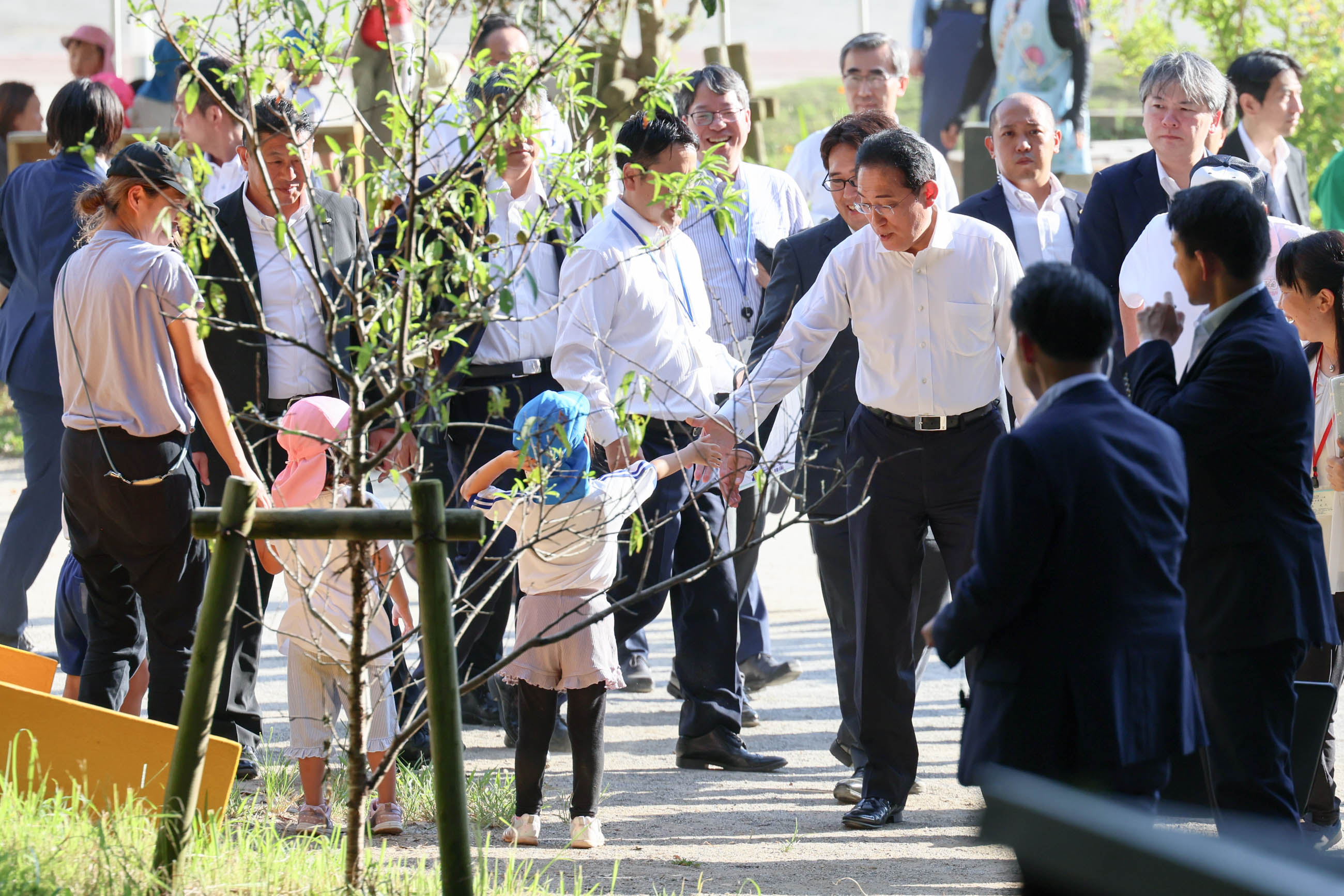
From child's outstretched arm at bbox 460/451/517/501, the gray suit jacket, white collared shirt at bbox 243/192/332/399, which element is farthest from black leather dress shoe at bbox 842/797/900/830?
the gray suit jacket

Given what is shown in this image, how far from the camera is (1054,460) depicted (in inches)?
126

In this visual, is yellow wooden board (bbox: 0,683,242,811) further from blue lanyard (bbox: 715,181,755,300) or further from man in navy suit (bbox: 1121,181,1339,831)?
blue lanyard (bbox: 715,181,755,300)

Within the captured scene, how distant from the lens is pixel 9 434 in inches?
574

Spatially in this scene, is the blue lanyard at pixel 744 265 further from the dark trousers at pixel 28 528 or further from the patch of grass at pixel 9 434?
the patch of grass at pixel 9 434

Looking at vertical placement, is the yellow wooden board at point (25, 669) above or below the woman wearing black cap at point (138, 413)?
below

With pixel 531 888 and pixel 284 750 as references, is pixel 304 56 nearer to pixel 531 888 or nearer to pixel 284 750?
pixel 531 888

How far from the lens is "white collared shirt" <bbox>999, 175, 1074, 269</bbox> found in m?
6.06

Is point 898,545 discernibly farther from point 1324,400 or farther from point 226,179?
point 226,179

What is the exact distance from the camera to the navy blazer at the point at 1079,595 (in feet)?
10.5

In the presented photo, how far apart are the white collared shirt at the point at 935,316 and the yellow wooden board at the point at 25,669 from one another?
2.41 metres

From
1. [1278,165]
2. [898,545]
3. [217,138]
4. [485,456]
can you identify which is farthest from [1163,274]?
[217,138]

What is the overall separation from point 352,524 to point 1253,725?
223 centimetres

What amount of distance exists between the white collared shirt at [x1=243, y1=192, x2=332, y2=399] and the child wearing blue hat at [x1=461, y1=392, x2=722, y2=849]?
108 cm

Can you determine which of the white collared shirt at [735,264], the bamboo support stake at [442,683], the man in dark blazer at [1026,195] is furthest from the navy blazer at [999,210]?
the bamboo support stake at [442,683]
